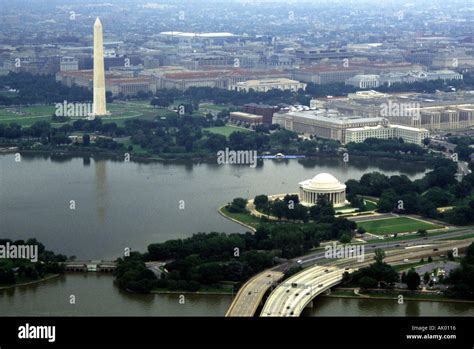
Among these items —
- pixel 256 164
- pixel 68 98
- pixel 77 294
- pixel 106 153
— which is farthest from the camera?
pixel 68 98

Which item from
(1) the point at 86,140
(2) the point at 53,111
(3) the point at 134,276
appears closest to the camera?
(3) the point at 134,276

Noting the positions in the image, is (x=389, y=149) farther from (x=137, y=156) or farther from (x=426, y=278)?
(x=426, y=278)

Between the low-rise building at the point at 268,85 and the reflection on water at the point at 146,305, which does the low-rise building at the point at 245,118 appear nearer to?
the low-rise building at the point at 268,85

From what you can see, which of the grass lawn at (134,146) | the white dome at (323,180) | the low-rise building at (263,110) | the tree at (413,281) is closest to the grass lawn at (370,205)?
the white dome at (323,180)

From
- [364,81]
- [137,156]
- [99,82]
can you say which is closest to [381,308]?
[137,156]

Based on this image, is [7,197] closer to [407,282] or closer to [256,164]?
[256,164]

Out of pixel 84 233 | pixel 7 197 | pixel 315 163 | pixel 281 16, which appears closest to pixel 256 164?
pixel 315 163
